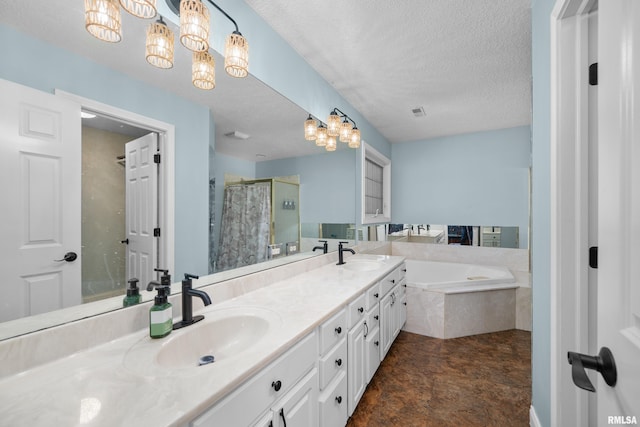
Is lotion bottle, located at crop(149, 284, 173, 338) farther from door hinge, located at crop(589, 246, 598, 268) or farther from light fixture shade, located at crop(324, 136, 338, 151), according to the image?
light fixture shade, located at crop(324, 136, 338, 151)

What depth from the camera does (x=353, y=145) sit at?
246 centimetres

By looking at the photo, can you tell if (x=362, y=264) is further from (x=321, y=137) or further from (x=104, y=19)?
(x=104, y=19)

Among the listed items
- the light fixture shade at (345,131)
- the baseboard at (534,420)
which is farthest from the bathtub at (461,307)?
the light fixture shade at (345,131)

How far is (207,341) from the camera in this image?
3.52 feet

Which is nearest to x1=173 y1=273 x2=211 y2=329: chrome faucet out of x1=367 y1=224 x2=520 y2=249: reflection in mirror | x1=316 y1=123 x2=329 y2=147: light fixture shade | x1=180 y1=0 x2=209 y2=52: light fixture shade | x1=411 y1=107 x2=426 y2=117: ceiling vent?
x1=180 y1=0 x2=209 y2=52: light fixture shade

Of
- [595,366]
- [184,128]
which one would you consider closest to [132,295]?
[184,128]

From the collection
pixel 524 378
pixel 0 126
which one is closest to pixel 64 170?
pixel 0 126

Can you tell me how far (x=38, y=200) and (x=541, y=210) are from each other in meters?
1.87

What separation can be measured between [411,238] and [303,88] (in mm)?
2783

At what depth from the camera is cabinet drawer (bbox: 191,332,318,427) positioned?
2.26ft

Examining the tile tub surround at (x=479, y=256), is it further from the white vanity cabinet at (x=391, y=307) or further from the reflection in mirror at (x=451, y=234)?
the white vanity cabinet at (x=391, y=307)

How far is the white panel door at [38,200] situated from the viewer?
0.75 metres

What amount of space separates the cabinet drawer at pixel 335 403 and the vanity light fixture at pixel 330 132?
5.35 feet

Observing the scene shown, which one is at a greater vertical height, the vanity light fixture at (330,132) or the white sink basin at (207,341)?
the vanity light fixture at (330,132)
